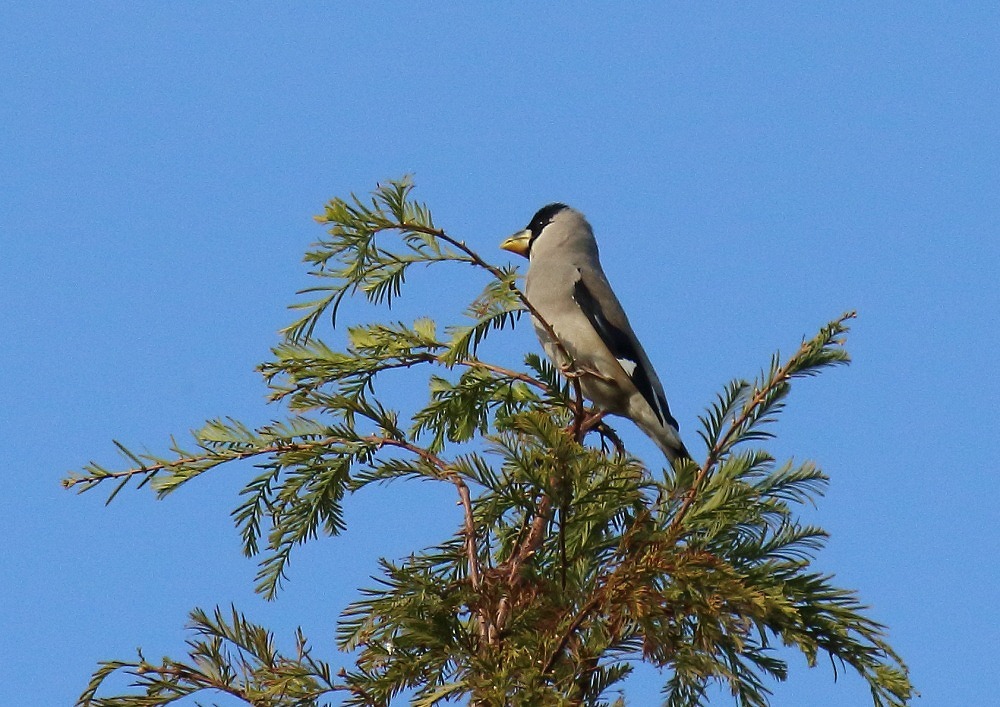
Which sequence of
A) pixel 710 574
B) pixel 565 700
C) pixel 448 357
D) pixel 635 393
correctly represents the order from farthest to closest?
1. pixel 635 393
2. pixel 448 357
3. pixel 710 574
4. pixel 565 700

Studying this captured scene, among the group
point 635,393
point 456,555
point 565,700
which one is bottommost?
point 565,700

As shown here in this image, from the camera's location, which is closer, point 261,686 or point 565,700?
point 565,700

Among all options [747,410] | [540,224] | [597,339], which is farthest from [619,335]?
[747,410]

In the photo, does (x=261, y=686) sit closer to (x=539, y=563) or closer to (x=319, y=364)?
(x=539, y=563)

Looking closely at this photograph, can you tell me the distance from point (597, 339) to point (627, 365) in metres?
0.24

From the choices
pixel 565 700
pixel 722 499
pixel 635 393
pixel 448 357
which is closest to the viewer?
→ pixel 565 700

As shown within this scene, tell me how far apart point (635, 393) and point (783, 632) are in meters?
2.84

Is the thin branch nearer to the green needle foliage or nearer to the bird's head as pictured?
the green needle foliage

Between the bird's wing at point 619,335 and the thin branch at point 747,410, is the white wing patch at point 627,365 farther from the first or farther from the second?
the thin branch at point 747,410

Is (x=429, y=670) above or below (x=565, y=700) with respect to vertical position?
above

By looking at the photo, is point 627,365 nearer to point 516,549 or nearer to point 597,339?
point 597,339

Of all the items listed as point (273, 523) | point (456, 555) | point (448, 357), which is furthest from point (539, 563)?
point (273, 523)

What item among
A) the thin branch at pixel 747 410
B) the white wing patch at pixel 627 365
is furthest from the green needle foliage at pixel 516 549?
the white wing patch at pixel 627 365

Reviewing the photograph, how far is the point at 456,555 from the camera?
416 centimetres
